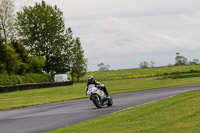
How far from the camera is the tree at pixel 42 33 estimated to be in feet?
265

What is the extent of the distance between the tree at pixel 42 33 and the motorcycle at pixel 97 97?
61.3m

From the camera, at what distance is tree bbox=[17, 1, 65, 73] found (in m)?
80.6

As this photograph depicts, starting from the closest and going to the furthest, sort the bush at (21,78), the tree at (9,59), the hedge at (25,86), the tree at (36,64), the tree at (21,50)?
the hedge at (25,86) → the bush at (21,78) → the tree at (9,59) → the tree at (21,50) → the tree at (36,64)

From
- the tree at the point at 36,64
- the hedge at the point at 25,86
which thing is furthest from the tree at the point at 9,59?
the tree at the point at 36,64

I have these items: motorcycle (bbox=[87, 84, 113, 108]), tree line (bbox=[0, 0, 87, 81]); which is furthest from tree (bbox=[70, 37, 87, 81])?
motorcycle (bbox=[87, 84, 113, 108])

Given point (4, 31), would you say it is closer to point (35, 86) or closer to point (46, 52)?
point (46, 52)

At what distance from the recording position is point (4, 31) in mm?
74438

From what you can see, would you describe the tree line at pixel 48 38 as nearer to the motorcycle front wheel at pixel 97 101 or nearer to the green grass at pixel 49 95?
the green grass at pixel 49 95

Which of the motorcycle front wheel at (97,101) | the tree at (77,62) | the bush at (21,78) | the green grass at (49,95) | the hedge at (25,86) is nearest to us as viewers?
the motorcycle front wheel at (97,101)

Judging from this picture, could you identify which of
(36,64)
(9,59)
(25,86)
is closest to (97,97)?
(25,86)

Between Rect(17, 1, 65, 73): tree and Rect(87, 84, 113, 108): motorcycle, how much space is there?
61.3 m

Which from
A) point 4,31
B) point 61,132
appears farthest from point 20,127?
point 4,31

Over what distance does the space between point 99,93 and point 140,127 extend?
8.92 meters

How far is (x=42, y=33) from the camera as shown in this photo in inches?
3191
